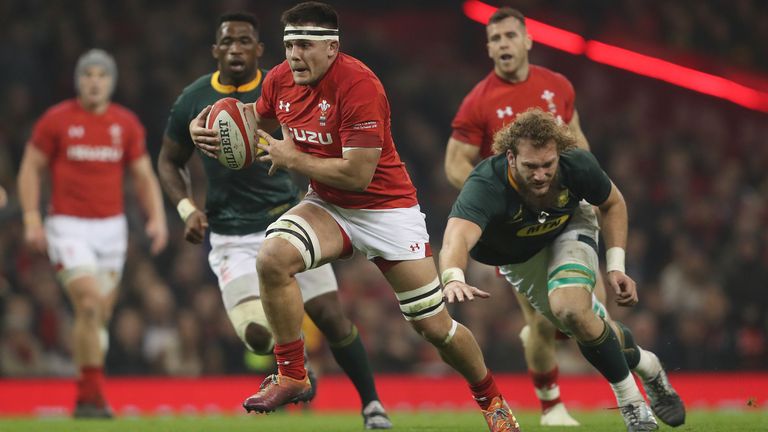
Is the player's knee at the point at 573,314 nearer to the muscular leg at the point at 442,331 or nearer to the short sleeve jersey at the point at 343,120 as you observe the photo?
the muscular leg at the point at 442,331

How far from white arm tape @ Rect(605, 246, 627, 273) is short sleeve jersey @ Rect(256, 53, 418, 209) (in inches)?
43.2

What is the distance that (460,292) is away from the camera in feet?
18.9

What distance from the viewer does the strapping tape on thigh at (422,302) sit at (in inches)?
252

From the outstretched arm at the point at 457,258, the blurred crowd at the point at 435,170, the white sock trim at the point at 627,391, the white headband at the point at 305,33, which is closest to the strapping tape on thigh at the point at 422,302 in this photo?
the outstretched arm at the point at 457,258

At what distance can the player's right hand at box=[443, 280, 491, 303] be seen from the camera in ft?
18.7

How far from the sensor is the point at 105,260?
33.2 ft

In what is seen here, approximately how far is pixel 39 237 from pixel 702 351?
7045 millimetres

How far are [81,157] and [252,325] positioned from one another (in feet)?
10.3

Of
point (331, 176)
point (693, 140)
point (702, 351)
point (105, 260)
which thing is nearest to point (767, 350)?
point (702, 351)

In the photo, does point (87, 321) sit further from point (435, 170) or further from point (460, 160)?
point (435, 170)

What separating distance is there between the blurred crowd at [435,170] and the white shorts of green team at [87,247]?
→ 2.99 m

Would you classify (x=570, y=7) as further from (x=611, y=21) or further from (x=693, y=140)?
(x=693, y=140)

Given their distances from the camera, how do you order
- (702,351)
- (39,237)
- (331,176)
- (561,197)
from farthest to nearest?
1. (702,351)
2. (39,237)
3. (561,197)
4. (331,176)

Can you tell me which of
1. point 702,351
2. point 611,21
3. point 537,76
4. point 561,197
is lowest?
point 702,351
